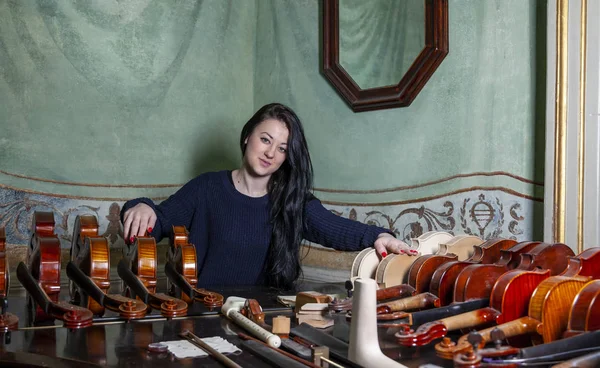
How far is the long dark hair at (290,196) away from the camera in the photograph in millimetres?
3590

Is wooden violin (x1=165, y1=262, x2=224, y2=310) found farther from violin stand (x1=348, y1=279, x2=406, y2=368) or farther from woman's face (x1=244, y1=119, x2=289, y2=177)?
woman's face (x1=244, y1=119, x2=289, y2=177)

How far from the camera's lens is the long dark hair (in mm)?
3590

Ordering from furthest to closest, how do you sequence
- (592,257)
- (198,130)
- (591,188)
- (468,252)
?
(198,130)
(591,188)
(468,252)
(592,257)

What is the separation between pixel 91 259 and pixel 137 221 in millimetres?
675

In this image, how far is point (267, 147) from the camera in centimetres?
355

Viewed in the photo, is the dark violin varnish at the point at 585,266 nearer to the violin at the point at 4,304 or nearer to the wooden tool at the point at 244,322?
the wooden tool at the point at 244,322

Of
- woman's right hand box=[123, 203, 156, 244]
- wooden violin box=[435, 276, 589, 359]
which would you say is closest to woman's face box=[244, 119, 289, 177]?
woman's right hand box=[123, 203, 156, 244]

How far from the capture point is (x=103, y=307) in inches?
87.4

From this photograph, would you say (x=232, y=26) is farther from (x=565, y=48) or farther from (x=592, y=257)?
(x=592, y=257)

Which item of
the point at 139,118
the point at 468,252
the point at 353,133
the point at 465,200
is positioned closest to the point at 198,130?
the point at 139,118

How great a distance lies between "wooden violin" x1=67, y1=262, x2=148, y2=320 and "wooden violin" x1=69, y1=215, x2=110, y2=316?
0.02 m

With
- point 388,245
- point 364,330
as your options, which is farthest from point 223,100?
point 364,330

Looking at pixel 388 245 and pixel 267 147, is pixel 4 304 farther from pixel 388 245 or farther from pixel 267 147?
pixel 267 147

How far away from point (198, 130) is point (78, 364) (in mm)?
3403
